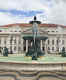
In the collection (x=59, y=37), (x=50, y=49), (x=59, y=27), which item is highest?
(x=59, y=27)

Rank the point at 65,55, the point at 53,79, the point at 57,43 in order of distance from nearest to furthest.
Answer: the point at 53,79, the point at 65,55, the point at 57,43

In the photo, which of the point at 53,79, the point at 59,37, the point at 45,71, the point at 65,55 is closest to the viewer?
the point at 53,79

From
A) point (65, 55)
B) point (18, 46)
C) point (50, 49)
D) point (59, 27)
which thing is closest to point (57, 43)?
point (50, 49)

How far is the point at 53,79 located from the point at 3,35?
49744 millimetres

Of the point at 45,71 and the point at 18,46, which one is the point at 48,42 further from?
the point at 45,71

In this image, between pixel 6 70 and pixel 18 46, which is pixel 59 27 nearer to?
pixel 18 46

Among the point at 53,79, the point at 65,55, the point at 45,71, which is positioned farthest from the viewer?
the point at 65,55

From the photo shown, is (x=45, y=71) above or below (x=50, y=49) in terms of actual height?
above

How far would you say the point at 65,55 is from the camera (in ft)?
50.6

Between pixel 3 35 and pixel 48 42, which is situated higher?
pixel 3 35

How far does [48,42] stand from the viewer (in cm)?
5488

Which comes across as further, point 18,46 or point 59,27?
point 59,27

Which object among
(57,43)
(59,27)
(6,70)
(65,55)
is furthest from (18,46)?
(6,70)

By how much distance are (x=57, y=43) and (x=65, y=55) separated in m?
38.3
